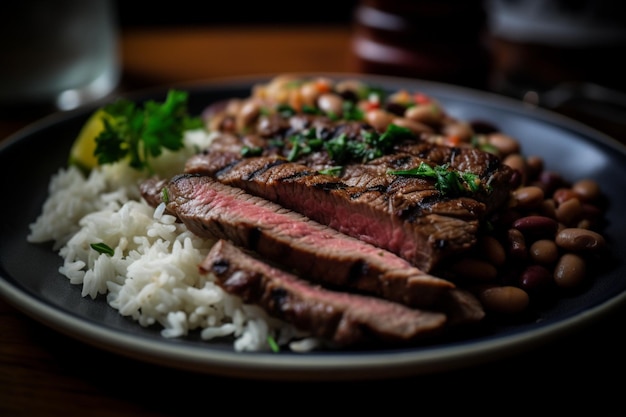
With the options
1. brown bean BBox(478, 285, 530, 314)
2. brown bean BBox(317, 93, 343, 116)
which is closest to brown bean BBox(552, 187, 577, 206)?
brown bean BBox(478, 285, 530, 314)

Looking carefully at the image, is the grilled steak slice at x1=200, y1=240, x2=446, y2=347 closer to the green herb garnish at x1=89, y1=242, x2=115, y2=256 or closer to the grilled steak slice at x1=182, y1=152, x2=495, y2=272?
the grilled steak slice at x1=182, y1=152, x2=495, y2=272

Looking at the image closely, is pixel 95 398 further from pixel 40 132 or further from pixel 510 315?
pixel 40 132

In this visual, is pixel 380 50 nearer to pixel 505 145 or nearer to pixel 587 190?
pixel 505 145

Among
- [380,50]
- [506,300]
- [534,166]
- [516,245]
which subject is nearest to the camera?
[506,300]

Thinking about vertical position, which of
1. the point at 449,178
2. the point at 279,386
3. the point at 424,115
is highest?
the point at 449,178

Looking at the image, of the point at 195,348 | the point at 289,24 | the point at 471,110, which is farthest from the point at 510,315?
the point at 289,24

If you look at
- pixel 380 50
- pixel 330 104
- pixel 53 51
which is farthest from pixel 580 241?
pixel 53 51
